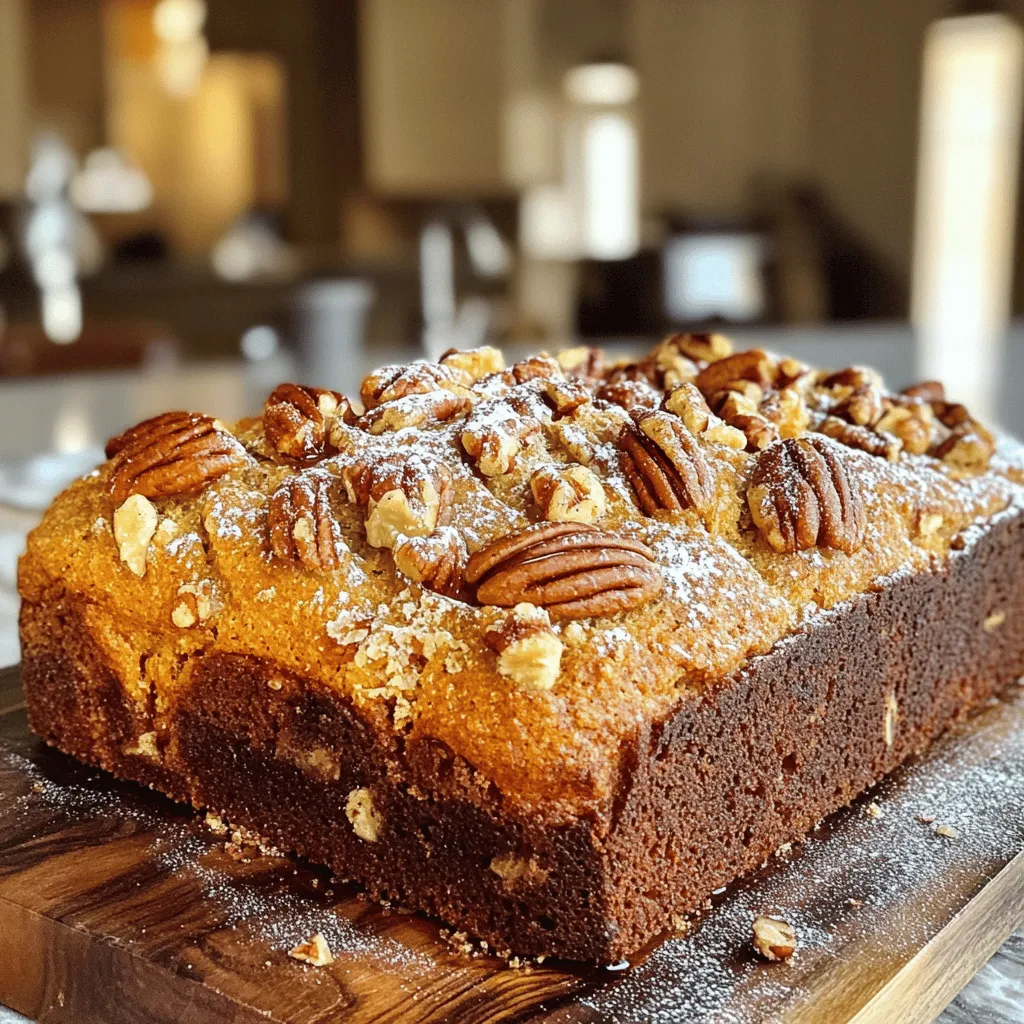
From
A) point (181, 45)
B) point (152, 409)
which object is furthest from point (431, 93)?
point (152, 409)

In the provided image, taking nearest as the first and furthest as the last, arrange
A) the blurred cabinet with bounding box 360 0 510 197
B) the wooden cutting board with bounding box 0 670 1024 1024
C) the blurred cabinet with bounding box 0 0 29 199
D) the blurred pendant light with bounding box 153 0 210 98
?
the wooden cutting board with bounding box 0 670 1024 1024
the blurred cabinet with bounding box 0 0 29 199
the blurred pendant light with bounding box 153 0 210 98
the blurred cabinet with bounding box 360 0 510 197

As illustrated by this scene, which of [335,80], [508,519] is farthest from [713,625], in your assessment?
[335,80]

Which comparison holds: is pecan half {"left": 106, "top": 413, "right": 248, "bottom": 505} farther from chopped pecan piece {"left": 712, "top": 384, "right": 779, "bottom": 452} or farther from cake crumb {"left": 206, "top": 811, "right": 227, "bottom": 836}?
chopped pecan piece {"left": 712, "top": 384, "right": 779, "bottom": 452}

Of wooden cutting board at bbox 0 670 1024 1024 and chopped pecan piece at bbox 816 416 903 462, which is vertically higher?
chopped pecan piece at bbox 816 416 903 462

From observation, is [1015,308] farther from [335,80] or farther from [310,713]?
[310,713]

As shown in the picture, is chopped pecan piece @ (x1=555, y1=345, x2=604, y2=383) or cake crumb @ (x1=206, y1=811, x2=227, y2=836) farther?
chopped pecan piece @ (x1=555, y1=345, x2=604, y2=383)

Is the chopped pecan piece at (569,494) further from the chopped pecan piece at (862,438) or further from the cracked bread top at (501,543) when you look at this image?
the chopped pecan piece at (862,438)

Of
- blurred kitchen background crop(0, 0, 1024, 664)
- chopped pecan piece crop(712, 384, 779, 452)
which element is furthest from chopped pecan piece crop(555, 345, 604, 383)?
blurred kitchen background crop(0, 0, 1024, 664)

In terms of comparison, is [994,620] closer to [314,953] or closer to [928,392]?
[928,392]
